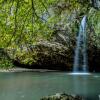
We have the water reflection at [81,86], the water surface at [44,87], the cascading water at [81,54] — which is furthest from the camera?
the cascading water at [81,54]

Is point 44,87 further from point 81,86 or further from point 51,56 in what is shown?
point 51,56

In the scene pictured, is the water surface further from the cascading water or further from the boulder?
the cascading water

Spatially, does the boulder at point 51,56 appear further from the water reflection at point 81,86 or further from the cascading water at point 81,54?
the water reflection at point 81,86

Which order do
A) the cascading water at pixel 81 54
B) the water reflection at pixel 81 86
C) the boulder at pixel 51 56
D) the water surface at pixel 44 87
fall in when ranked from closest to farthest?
the water surface at pixel 44 87, the water reflection at pixel 81 86, the boulder at pixel 51 56, the cascading water at pixel 81 54

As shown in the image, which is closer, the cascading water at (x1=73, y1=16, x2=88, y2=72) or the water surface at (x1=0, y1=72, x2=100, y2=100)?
the water surface at (x1=0, y1=72, x2=100, y2=100)

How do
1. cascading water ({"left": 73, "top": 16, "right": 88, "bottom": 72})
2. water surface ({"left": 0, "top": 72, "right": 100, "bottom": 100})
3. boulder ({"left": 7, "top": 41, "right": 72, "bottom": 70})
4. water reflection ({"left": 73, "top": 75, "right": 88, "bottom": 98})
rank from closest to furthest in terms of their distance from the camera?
water surface ({"left": 0, "top": 72, "right": 100, "bottom": 100})
water reflection ({"left": 73, "top": 75, "right": 88, "bottom": 98})
boulder ({"left": 7, "top": 41, "right": 72, "bottom": 70})
cascading water ({"left": 73, "top": 16, "right": 88, "bottom": 72})

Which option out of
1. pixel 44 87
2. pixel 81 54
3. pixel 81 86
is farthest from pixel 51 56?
pixel 44 87

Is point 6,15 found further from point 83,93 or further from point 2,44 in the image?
point 83,93

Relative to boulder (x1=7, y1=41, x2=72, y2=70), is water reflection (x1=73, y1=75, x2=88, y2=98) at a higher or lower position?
lower

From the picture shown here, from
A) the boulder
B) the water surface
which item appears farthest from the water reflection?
the boulder

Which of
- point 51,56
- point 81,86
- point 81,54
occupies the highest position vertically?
point 81,54

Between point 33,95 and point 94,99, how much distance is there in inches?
78.8

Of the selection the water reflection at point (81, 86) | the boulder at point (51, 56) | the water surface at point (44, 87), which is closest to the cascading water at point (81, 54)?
the boulder at point (51, 56)

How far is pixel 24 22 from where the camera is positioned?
16.5 feet
